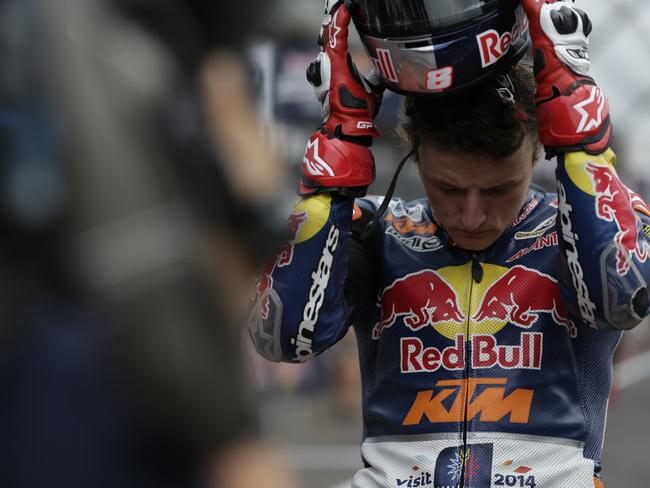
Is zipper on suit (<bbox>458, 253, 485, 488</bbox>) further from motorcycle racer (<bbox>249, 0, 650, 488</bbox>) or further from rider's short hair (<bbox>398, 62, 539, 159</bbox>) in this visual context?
rider's short hair (<bbox>398, 62, 539, 159</bbox>)

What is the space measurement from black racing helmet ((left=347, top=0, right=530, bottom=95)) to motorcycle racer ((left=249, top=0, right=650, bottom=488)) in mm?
12

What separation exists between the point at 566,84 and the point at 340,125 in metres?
0.55

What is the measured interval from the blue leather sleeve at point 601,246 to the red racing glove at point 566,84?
4 centimetres

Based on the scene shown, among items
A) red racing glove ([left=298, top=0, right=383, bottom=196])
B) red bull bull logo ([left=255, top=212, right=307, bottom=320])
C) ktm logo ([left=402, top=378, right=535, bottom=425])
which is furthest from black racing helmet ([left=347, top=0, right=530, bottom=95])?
ktm logo ([left=402, top=378, right=535, bottom=425])

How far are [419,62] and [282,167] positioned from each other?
3.23ft

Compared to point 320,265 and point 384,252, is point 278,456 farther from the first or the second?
point 384,252

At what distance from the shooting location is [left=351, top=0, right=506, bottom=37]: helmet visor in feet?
7.79

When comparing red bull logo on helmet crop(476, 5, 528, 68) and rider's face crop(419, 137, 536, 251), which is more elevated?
red bull logo on helmet crop(476, 5, 528, 68)

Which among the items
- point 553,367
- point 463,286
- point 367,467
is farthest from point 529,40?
point 367,467

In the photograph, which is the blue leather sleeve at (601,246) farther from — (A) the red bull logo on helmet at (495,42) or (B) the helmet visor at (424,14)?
(B) the helmet visor at (424,14)

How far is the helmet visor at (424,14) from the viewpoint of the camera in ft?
7.79

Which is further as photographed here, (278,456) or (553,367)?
(553,367)

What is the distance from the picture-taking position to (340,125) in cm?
256

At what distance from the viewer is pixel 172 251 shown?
1.28m
